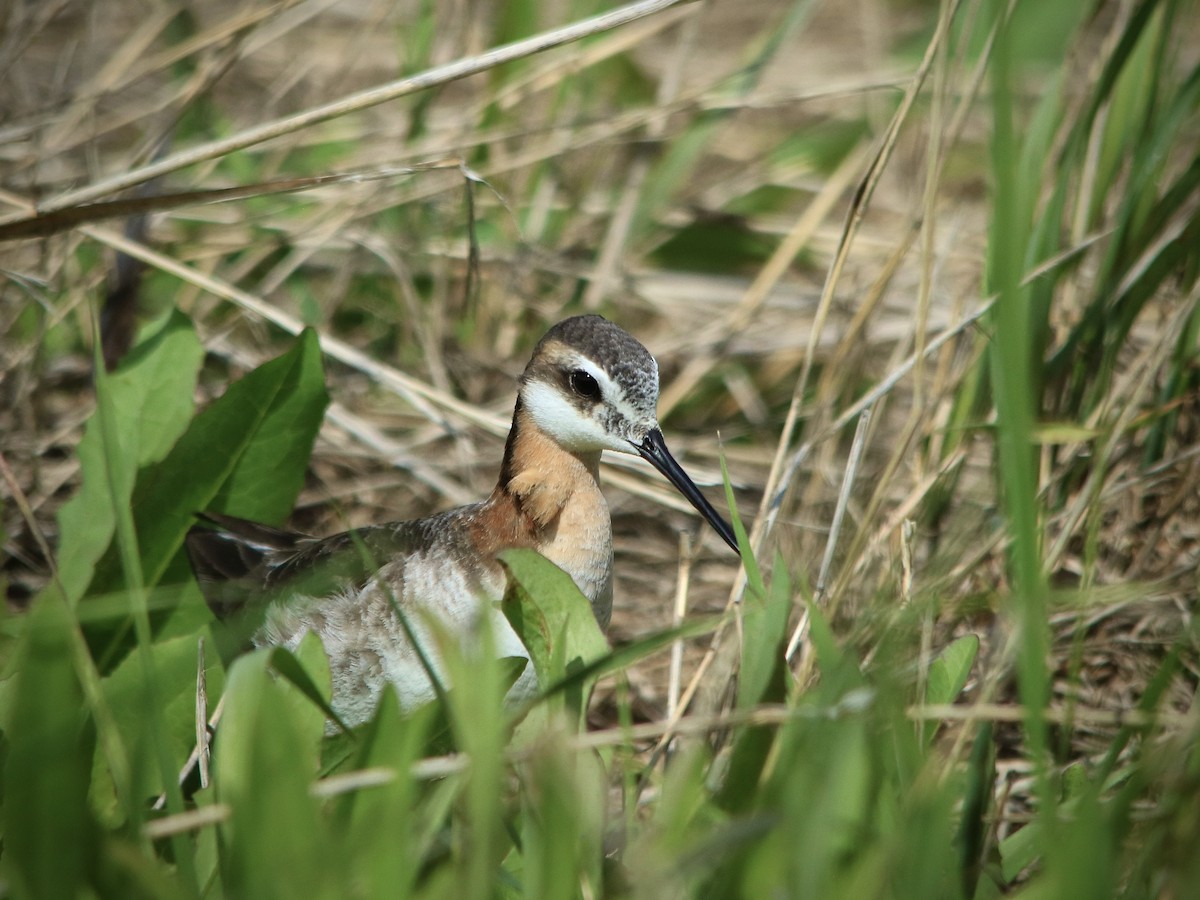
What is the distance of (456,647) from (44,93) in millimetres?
3275

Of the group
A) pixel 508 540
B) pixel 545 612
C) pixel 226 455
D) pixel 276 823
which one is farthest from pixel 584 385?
pixel 276 823

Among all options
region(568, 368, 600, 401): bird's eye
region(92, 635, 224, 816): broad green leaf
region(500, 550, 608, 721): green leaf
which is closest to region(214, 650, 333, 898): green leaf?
region(500, 550, 608, 721): green leaf

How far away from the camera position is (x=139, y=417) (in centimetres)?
215

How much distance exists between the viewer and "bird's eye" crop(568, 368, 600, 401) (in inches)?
79.2

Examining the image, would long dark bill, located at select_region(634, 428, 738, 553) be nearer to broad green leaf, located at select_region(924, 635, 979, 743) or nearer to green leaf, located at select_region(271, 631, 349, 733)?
broad green leaf, located at select_region(924, 635, 979, 743)

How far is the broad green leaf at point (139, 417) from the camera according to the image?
2.08 meters

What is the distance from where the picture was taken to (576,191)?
3.59 metres

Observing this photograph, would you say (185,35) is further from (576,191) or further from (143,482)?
(143,482)

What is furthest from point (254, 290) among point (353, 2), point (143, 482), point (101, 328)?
point (353, 2)

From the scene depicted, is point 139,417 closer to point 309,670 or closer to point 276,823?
point 309,670

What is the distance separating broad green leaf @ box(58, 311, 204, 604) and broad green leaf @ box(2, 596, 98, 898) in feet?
Result: 2.96

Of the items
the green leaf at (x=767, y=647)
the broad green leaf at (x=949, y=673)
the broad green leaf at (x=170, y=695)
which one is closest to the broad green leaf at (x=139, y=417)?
the broad green leaf at (x=170, y=695)

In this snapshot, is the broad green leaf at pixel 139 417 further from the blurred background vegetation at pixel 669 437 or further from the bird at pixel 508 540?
the bird at pixel 508 540

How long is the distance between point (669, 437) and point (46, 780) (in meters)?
2.07
